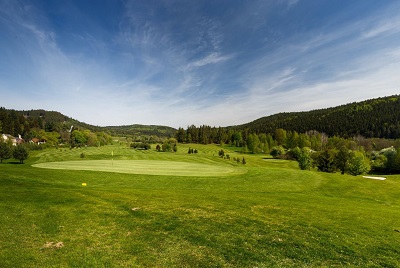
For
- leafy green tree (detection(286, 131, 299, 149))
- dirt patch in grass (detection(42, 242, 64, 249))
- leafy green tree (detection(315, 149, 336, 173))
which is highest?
leafy green tree (detection(286, 131, 299, 149))

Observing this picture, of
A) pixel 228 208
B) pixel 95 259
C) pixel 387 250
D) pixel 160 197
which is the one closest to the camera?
pixel 95 259

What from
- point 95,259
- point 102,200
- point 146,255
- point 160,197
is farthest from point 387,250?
point 102,200

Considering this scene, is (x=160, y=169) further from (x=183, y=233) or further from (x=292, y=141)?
(x=292, y=141)

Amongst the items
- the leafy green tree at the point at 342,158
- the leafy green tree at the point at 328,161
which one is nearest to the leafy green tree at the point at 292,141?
the leafy green tree at the point at 342,158

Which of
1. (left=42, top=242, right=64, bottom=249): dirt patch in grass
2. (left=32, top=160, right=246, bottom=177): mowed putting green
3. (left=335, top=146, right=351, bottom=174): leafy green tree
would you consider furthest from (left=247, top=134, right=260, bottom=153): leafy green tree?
(left=42, top=242, right=64, bottom=249): dirt patch in grass

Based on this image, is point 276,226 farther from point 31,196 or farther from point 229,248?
point 31,196

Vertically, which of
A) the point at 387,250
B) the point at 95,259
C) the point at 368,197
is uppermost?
the point at 95,259

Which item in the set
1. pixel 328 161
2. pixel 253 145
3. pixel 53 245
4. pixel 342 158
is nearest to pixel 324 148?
pixel 342 158

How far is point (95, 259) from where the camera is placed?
31.4 feet

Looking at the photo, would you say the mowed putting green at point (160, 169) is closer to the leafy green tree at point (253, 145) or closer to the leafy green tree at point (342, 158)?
the leafy green tree at point (342, 158)

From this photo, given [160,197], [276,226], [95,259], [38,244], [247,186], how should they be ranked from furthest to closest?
[247,186]
[160,197]
[276,226]
[38,244]
[95,259]

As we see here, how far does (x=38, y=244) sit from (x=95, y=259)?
11.1 feet

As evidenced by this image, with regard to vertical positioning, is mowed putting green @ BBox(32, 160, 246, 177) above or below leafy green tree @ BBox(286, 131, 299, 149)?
below

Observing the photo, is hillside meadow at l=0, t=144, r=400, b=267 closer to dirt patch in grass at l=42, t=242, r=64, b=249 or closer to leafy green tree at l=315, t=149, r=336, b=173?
dirt patch in grass at l=42, t=242, r=64, b=249
